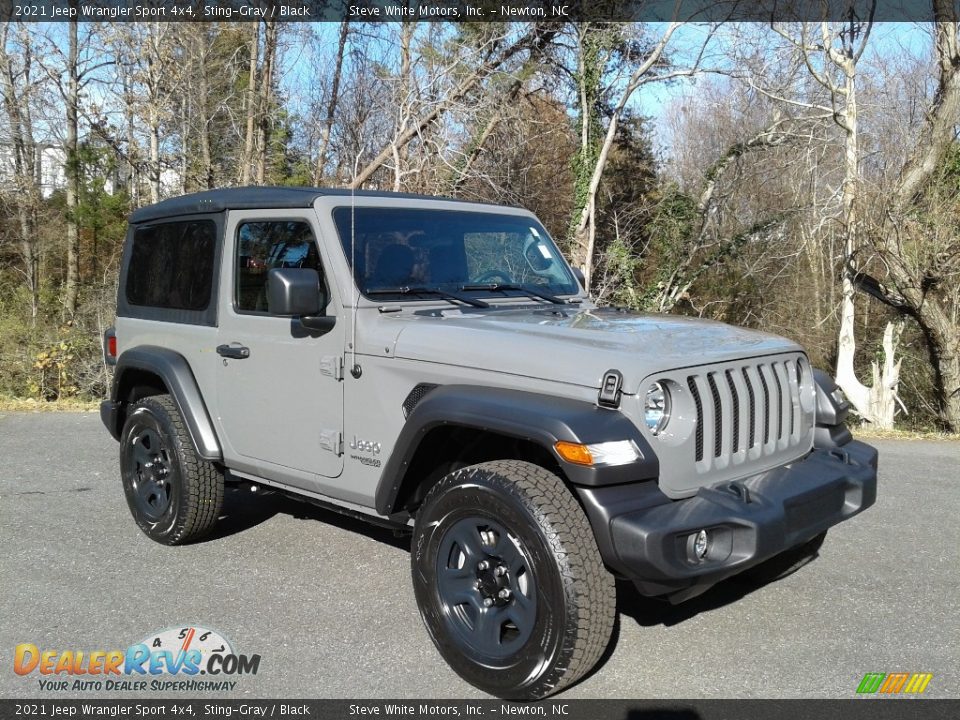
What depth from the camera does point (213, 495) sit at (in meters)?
4.84

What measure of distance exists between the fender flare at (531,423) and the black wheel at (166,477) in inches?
68.0

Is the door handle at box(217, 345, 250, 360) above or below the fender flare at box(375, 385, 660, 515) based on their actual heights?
above

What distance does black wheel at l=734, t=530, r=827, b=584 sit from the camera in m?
4.42

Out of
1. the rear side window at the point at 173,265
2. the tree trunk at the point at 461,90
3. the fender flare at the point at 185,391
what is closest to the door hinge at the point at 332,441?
the fender flare at the point at 185,391

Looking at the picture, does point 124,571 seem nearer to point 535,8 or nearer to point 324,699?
point 324,699

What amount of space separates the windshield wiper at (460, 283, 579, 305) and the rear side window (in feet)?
4.96

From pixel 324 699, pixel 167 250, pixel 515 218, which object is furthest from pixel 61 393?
pixel 324 699

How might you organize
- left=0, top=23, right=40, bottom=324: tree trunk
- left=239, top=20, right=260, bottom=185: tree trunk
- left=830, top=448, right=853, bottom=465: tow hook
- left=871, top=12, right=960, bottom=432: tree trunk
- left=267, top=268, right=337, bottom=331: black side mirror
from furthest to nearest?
left=0, top=23, right=40, bottom=324: tree trunk < left=239, top=20, right=260, bottom=185: tree trunk < left=871, top=12, right=960, bottom=432: tree trunk < left=830, top=448, right=853, bottom=465: tow hook < left=267, top=268, right=337, bottom=331: black side mirror

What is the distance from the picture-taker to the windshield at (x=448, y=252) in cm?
412

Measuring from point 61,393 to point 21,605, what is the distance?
9.12 metres

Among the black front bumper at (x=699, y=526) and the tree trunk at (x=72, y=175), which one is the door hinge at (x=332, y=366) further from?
the tree trunk at (x=72, y=175)

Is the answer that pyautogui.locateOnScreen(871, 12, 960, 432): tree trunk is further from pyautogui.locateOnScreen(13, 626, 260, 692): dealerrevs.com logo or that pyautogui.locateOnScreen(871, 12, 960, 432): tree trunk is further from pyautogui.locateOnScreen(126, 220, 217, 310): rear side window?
pyautogui.locateOnScreen(13, 626, 260, 692): dealerrevs.com logo

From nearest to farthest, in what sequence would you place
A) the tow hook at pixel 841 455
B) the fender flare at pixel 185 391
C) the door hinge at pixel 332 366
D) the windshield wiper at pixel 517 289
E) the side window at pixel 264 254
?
the tow hook at pixel 841 455, the door hinge at pixel 332 366, the side window at pixel 264 254, the windshield wiper at pixel 517 289, the fender flare at pixel 185 391

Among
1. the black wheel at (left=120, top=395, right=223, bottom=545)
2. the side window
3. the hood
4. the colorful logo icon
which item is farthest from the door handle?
the colorful logo icon
